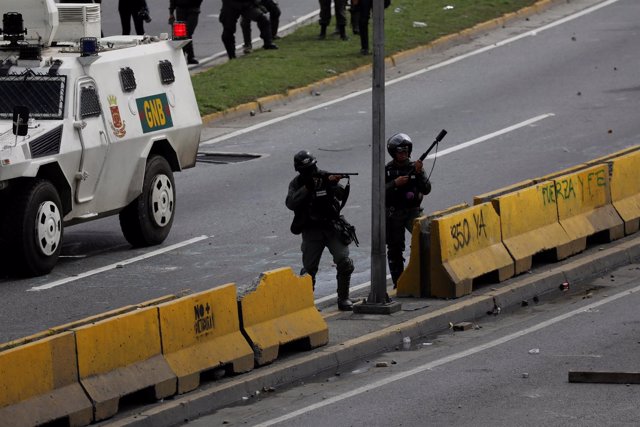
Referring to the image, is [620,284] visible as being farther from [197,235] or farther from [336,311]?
[197,235]

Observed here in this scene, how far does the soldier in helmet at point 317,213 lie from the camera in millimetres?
15602

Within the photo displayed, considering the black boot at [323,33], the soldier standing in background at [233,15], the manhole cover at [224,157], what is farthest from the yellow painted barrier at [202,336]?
the black boot at [323,33]

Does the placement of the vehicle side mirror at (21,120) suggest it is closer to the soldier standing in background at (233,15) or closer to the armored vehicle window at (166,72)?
the armored vehicle window at (166,72)

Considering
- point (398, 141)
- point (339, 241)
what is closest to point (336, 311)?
point (339, 241)

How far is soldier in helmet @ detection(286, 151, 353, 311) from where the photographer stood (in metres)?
15.6

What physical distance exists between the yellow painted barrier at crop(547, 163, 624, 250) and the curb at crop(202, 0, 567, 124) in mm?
8864

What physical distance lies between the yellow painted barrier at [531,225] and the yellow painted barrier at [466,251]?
0.17 m

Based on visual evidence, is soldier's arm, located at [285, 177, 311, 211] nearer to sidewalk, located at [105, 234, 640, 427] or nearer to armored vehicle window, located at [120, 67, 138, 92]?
sidewalk, located at [105, 234, 640, 427]

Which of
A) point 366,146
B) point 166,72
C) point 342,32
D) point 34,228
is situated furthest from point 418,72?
point 34,228

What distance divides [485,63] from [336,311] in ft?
48.0

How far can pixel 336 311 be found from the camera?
1606 cm

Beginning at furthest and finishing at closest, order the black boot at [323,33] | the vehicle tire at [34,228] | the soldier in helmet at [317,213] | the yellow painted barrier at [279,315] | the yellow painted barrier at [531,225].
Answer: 1. the black boot at [323,33]
2. the yellow painted barrier at [531,225]
3. the vehicle tire at [34,228]
4. the soldier in helmet at [317,213]
5. the yellow painted barrier at [279,315]

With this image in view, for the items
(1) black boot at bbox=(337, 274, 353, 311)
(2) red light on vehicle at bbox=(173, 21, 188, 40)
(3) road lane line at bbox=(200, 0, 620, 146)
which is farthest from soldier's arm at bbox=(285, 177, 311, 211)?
Answer: (3) road lane line at bbox=(200, 0, 620, 146)

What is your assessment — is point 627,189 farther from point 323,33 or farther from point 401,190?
point 323,33
